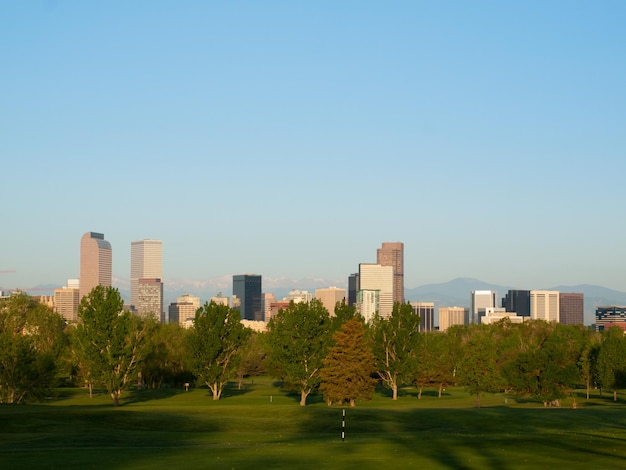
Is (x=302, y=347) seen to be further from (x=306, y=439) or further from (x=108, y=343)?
(x=306, y=439)

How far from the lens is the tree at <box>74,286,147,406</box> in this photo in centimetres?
9412

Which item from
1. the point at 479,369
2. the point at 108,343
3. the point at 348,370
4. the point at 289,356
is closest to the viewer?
the point at 108,343

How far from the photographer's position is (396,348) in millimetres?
114250

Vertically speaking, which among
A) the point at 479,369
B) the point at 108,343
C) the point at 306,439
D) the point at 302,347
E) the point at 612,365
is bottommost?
the point at 612,365

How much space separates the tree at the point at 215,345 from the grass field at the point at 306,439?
3242 cm

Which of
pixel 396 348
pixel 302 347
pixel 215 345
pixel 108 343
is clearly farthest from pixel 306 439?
pixel 396 348

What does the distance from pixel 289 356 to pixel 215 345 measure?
954cm

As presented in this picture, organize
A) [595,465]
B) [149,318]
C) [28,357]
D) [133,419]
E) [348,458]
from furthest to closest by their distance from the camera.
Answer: [149,318], [28,357], [133,419], [348,458], [595,465]

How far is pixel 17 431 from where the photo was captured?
183 ft

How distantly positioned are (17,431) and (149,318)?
72506 millimetres

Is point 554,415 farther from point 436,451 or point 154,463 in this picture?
point 154,463

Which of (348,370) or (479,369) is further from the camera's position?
(479,369)

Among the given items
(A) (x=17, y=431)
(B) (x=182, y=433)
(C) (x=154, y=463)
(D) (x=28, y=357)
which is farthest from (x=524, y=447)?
(D) (x=28, y=357)

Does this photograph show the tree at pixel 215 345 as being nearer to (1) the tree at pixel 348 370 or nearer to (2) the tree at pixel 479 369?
(1) the tree at pixel 348 370
